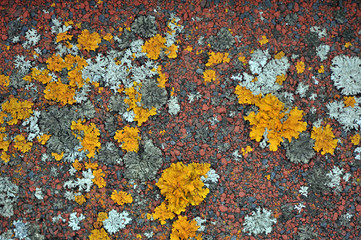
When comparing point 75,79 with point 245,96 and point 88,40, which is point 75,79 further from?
point 245,96

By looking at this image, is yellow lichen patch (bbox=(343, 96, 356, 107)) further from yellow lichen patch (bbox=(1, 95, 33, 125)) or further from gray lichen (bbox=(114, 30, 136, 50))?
yellow lichen patch (bbox=(1, 95, 33, 125))

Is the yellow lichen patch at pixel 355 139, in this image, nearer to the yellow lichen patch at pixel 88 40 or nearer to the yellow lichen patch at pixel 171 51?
the yellow lichen patch at pixel 171 51

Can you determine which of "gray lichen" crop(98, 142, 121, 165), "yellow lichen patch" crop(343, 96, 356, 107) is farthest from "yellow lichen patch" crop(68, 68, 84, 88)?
"yellow lichen patch" crop(343, 96, 356, 107)

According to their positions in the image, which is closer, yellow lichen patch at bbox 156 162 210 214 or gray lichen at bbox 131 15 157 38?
yellow lichen patch at bbox 156 162 210 214

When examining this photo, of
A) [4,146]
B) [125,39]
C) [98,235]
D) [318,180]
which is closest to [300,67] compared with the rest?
[318,180]

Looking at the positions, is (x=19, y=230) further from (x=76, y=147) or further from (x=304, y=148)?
(x=304, y=148)

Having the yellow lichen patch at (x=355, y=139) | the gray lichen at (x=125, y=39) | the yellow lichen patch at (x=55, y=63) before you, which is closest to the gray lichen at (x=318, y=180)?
the yellow lichen patch at (x=355, y=139)
